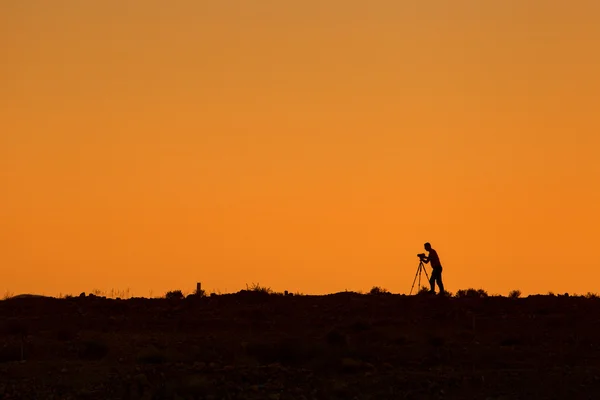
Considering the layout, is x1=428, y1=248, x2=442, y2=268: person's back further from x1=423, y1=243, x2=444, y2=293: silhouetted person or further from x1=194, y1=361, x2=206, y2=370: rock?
x1=194, y1=361, x2=206, y2=370: rock

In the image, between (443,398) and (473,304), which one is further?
(473,304)

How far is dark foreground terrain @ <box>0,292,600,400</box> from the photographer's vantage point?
1528 inches

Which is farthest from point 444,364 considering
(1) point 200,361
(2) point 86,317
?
(2) point 86,317

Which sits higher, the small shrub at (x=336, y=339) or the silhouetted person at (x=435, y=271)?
the silhouetted person at (x=435, y=271)

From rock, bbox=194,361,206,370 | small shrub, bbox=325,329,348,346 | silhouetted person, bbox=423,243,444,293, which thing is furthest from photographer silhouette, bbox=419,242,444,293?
rock, bbox=194,361,206,370

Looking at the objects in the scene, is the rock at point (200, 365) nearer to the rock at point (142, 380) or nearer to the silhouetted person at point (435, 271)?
the rock at point (142, 380)

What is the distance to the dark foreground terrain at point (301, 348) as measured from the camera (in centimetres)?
3881

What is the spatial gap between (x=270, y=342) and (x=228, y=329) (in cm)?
507

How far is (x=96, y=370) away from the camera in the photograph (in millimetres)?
41156

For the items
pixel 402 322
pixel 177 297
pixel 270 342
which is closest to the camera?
pixel 270 342

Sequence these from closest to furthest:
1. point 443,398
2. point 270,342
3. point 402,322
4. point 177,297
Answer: point 443,398 < point 270,342 < point 402,322 < point 177,297

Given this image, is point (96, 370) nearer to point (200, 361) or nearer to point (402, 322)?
point (200, 361)

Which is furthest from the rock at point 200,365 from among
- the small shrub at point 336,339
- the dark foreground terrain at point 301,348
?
the small shrub at point 336,339

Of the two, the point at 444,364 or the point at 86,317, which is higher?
the point at 86,317
